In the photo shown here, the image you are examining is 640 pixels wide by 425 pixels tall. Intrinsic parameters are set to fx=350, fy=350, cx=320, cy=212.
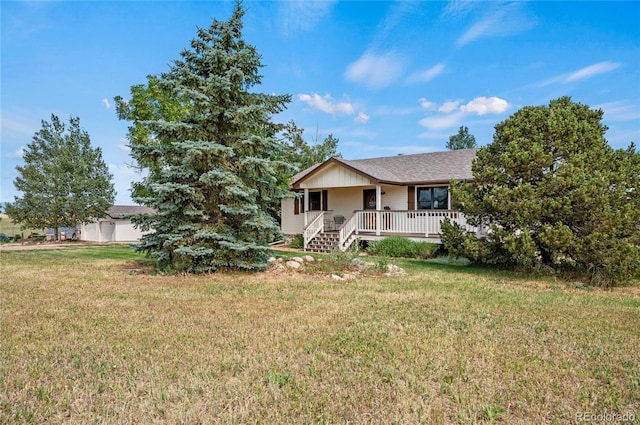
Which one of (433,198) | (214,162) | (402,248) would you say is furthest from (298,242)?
(214,162)

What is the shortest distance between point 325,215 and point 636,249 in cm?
1193

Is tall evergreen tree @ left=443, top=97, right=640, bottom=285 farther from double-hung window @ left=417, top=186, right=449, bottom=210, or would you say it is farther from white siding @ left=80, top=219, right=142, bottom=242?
white siding @ left=80, top=219, right=142, bottom=242

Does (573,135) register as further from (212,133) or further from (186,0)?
(186,0)

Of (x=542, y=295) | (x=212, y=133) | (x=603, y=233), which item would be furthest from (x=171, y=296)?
(x=603, y=233)

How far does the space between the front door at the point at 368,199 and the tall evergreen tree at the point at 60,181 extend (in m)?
19.8

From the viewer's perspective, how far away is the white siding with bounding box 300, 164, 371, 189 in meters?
15.3

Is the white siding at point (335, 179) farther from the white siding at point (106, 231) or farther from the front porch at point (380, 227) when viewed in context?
the white siding at point (106, 231)

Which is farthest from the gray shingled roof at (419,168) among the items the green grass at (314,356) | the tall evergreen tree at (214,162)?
the green grass at (314,356)

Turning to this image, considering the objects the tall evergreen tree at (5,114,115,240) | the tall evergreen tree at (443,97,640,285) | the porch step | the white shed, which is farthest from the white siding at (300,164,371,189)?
the tall evergreen tree at (5,114,115,240)

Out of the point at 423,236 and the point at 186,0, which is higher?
the point at 186,0

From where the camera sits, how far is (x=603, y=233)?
7.99 metres

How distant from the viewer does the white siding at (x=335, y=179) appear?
1528cm

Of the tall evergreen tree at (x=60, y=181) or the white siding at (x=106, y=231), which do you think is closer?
the tall evergreen tree at (x=60, y=181)

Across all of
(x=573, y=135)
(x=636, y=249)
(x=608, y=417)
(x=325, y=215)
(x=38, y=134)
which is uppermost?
(x=38, y=134)
